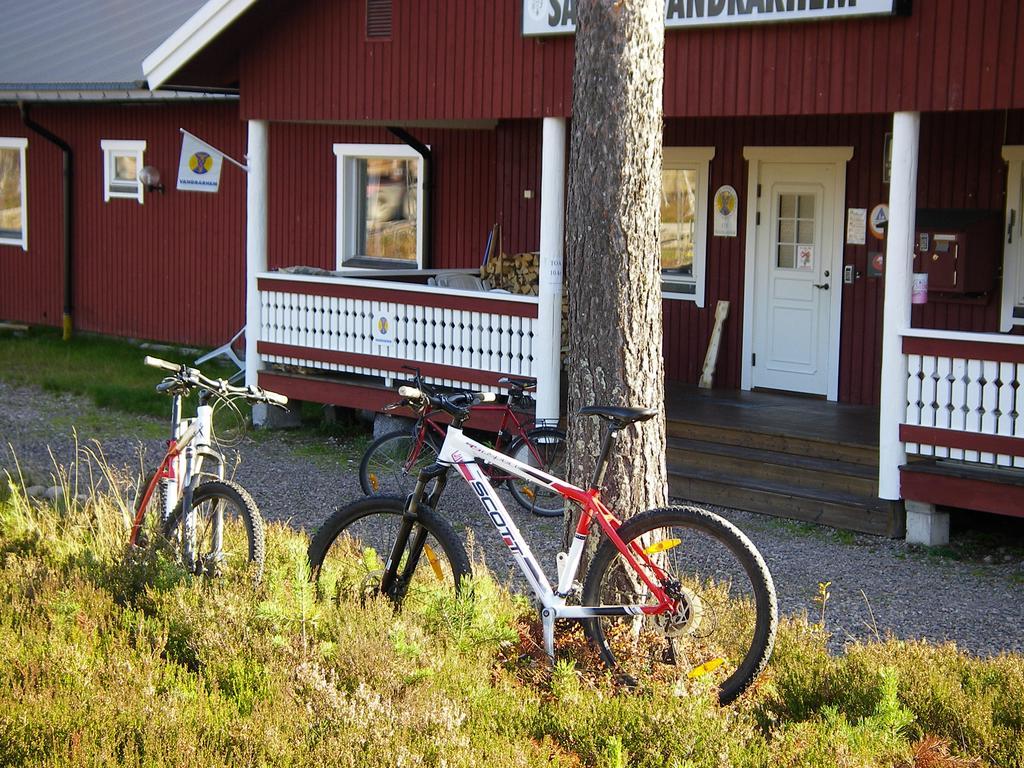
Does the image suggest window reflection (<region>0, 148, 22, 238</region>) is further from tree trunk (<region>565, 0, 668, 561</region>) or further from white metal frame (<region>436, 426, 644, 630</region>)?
white metal frame (<region>436, 426, 644, 630</region>)

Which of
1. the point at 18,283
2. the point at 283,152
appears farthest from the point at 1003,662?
the point at 18,283

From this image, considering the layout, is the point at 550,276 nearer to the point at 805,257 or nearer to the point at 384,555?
the point at 805,257

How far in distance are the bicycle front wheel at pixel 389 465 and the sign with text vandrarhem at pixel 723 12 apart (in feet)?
11.4

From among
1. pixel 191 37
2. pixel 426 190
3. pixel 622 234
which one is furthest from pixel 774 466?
pixel 191 37

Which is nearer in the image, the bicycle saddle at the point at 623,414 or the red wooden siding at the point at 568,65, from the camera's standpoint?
the bicycle saddle at the point at 623,414

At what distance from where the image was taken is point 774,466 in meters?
10.5

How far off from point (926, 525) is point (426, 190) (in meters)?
8.02

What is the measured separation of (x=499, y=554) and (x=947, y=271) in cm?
453

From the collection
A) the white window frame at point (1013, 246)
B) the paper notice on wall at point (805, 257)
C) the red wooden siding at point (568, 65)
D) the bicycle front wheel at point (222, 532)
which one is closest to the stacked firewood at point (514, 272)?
the red wooden siding at point (568, 65)

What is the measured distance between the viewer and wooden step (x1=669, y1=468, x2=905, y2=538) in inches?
384

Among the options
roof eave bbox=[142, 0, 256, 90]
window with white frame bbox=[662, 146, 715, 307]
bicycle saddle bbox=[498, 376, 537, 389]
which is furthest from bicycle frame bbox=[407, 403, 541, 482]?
roof eave bbox=[142, 0, 256, 90]

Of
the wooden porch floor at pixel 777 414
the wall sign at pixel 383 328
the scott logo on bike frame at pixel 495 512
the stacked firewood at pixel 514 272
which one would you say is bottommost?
the wooden porch floor at pixel 777 414

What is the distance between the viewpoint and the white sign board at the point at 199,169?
669 inches

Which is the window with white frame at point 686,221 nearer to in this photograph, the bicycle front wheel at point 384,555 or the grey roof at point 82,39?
the grey roof at point 82,39
